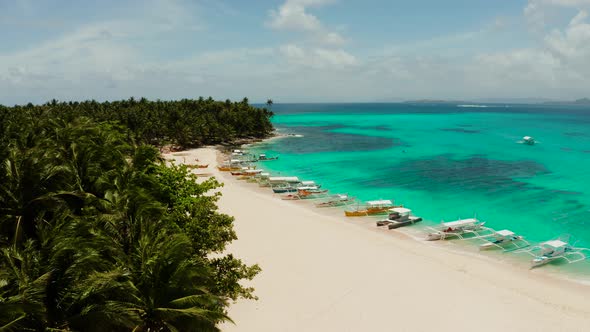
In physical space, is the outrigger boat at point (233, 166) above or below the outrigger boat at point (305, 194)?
above

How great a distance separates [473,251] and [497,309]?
8223 mm

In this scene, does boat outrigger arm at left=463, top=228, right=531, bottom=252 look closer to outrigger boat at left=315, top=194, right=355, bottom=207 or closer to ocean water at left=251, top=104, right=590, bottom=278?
ocean water at left=251, top=104, right=590, bottom=278

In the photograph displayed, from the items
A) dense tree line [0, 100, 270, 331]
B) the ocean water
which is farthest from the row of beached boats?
dense tree line [0, 100, 270, 331]

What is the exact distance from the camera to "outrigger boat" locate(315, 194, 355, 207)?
33469 millimetres

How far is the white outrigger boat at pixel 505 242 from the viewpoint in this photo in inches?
937

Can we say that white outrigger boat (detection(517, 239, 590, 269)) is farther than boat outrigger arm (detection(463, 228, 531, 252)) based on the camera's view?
Result: No

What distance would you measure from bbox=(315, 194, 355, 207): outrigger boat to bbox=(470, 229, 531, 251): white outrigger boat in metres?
12.2

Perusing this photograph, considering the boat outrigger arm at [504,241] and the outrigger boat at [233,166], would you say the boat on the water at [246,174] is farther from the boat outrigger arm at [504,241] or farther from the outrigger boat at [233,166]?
the boat outrigger arm at [504,241]

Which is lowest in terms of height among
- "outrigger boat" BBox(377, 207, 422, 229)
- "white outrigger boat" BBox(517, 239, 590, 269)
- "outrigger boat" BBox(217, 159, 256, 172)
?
"white outrigger boat" BBox(517, 239, 590, 269)

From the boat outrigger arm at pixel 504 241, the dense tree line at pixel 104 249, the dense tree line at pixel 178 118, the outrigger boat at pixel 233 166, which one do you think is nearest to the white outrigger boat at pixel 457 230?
the boat outrigger arm at pixel 504 241

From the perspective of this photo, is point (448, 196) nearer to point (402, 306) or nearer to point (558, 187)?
point (558, 187)

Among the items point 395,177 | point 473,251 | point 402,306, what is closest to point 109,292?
point 402,306

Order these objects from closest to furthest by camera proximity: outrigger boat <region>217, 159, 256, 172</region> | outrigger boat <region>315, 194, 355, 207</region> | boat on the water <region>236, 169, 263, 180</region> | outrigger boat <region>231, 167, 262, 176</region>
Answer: outrigger boat <region>315, 194, 355, 207</region> < boat on the water <region>236, 169, 263, 180</region> < outrigger boat <region>231, 167, 262, 176</region> < outrigger boat <region>217, 159, 256, 172</region>

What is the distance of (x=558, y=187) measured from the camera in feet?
132
